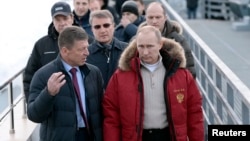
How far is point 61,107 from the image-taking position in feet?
18.4

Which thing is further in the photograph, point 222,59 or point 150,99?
point 222,59

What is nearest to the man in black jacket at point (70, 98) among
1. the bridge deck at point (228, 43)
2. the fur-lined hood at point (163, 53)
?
the fur-lined hood at point (163, 53)

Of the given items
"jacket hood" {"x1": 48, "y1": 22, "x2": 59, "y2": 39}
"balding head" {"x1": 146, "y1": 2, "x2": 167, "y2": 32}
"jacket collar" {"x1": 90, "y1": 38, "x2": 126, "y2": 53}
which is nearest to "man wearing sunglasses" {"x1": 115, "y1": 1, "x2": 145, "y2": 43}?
"balding head" {"x1": 146, "y1": 2, "x2": 167, "y2": 32}

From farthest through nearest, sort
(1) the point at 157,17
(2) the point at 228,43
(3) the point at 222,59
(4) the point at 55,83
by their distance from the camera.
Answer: (2) the point at 228,43
(3) the point at 222,59
(1) the point at 157,17
(4) the point at 55,83

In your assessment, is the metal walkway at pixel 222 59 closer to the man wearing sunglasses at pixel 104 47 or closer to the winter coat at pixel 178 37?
the winter coat at pixel 178 37

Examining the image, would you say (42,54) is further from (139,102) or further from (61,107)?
(139,102)

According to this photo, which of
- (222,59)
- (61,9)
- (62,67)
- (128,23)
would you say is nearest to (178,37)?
(61,9)

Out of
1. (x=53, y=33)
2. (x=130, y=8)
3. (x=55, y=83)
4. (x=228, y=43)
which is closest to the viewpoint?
(x=55, y=83)

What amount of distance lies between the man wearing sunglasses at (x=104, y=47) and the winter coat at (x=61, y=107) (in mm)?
1184

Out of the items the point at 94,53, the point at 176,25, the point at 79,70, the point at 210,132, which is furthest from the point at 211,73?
the point at 79,70

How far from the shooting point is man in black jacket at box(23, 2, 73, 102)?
729 cm

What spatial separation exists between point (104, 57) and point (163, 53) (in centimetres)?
123

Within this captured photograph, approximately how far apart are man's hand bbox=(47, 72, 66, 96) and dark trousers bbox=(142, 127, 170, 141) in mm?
769

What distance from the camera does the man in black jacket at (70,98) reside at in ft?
18.4
